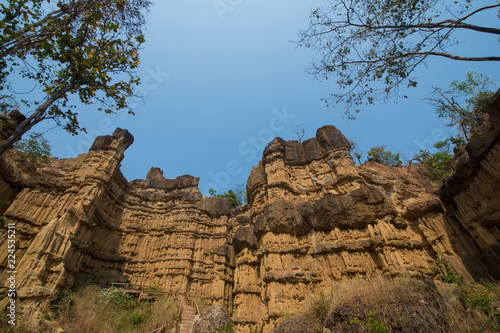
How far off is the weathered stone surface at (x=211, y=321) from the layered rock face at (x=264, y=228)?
2.38 metres

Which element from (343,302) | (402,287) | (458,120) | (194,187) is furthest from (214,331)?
(458,120)

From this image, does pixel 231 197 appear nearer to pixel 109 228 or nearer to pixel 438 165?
pixel 109 228

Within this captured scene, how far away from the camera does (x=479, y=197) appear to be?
9781mm

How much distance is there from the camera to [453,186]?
11.1 metres

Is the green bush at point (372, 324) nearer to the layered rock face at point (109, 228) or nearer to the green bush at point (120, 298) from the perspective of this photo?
the green bush at point (120, 298)

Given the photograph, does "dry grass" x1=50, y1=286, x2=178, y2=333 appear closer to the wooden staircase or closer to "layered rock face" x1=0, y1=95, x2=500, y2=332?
the wooden staircase

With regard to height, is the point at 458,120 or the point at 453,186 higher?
the point at 458,120

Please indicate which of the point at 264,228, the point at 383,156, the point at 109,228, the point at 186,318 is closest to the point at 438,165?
the point at 383,156

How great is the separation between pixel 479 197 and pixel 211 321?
44.6ft

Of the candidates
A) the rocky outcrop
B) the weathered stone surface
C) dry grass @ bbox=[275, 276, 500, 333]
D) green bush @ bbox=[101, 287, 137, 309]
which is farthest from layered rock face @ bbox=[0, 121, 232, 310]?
A: the rocky outcrop

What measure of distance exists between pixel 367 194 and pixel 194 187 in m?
19.3

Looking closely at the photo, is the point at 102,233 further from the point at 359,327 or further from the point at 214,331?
the point at 359,327

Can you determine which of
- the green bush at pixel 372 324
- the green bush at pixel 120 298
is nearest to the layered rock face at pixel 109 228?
the green bush at pixel 120 298

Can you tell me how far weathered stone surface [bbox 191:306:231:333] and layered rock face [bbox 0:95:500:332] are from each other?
2.38m
